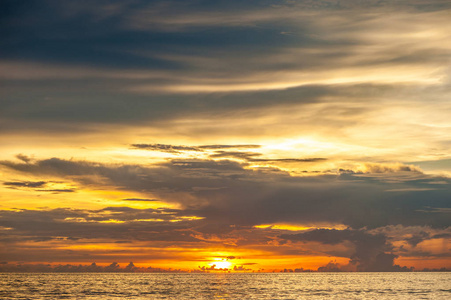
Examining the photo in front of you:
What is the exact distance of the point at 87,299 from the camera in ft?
510

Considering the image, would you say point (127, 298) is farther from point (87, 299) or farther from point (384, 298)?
point (384, 298)

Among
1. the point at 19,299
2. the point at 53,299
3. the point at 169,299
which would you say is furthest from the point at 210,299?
the point at 19,299

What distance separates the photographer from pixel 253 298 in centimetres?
15875

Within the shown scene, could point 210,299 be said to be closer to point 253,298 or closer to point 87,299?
point 253,298

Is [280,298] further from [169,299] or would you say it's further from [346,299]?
[169,299]

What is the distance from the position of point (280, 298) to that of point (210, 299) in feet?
70.7

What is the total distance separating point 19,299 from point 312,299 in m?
89.0

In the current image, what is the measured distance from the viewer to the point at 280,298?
520 feet

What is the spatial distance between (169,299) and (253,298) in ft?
84.5

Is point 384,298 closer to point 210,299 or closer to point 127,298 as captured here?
point 210,299

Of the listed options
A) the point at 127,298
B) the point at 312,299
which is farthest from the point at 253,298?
the point at 127,298

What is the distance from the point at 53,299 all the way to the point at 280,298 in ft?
228

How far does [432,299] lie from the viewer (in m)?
162

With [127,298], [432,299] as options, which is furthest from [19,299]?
[432,299]
